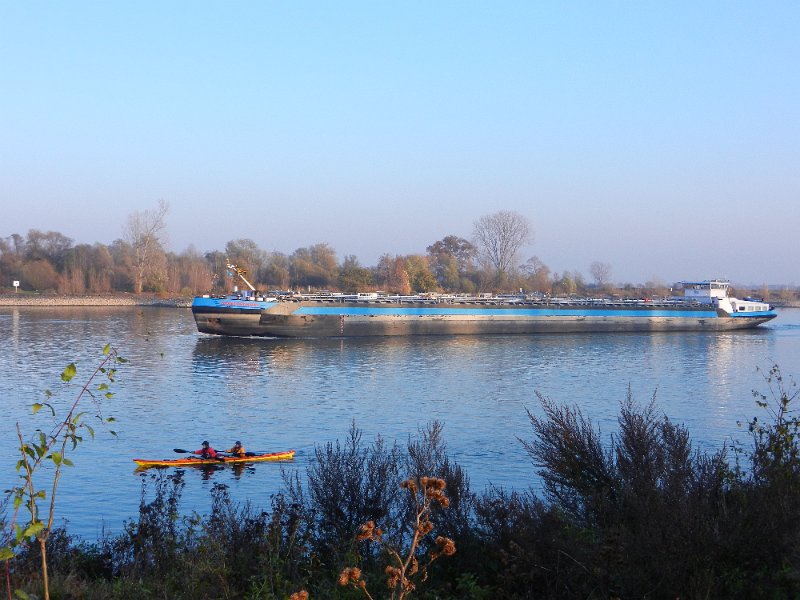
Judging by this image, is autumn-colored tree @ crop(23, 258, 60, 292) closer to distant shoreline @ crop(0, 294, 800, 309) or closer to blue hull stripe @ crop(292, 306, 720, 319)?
distant shoreline @ crop(0, 294, 800, 309)

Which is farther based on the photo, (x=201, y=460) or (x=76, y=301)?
(x=76, y=301)

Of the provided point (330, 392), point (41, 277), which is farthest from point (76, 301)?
point (330, 392)

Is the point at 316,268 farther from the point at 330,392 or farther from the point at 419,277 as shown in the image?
the point at 330,392

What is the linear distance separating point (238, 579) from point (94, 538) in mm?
4540

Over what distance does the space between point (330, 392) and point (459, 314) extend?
28999 millimetres

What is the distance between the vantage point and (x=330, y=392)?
87.4 feet

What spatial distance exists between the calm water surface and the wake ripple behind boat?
5.48ft

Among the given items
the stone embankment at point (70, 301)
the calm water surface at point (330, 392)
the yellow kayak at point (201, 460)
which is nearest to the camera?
the calm water surface at point (330, 392)

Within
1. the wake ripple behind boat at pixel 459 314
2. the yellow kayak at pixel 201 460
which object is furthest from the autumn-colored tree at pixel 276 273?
the yellow kayak at pixel 201 460

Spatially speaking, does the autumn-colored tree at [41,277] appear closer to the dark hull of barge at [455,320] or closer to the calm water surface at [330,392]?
the calm water surface at [330,392]

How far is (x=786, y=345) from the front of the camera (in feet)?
165

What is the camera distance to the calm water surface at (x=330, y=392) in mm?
15328

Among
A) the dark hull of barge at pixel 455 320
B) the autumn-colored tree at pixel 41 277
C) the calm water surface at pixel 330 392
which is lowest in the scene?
the calm water surface at pixel 330 392

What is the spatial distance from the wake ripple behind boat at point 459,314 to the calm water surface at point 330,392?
167 centimetres
